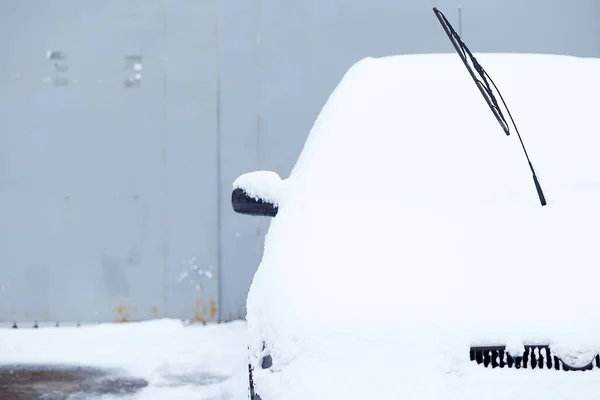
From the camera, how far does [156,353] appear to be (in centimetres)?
567

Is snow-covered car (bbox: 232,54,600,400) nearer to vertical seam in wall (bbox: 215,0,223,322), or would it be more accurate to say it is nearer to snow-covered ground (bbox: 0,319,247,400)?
snow-covered ground (bbox: 0,319,247,400)

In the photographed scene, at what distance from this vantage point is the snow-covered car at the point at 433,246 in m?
2.35

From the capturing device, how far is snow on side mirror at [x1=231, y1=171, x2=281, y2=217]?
3.31 metres

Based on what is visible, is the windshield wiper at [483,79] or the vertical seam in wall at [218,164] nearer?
A: the windshield wiper at [483,79]

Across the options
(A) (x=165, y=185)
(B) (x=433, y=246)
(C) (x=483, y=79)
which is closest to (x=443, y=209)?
(B) (x=433, y=246)

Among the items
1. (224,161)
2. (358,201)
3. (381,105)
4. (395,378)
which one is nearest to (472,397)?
(395,378)

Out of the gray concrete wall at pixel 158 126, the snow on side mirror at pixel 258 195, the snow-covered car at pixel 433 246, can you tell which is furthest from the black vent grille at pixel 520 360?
the gray concrete wall at pixel 158 126

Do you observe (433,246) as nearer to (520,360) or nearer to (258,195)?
(520,360)

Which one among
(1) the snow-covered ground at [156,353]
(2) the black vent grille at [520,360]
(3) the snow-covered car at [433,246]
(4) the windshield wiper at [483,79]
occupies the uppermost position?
(4) the windshield wiper at [483,79]

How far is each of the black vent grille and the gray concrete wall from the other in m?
4.05

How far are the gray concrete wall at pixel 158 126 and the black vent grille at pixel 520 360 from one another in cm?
405

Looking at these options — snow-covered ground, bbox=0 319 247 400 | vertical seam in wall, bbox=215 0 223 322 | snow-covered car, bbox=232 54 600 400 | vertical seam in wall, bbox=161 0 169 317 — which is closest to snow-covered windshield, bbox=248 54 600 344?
snow-covered car, bbox=232 54 600 400

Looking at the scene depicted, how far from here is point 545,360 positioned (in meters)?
2.41

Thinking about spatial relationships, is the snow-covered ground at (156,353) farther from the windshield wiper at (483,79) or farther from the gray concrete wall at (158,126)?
the windshield wiper at (483,79)
